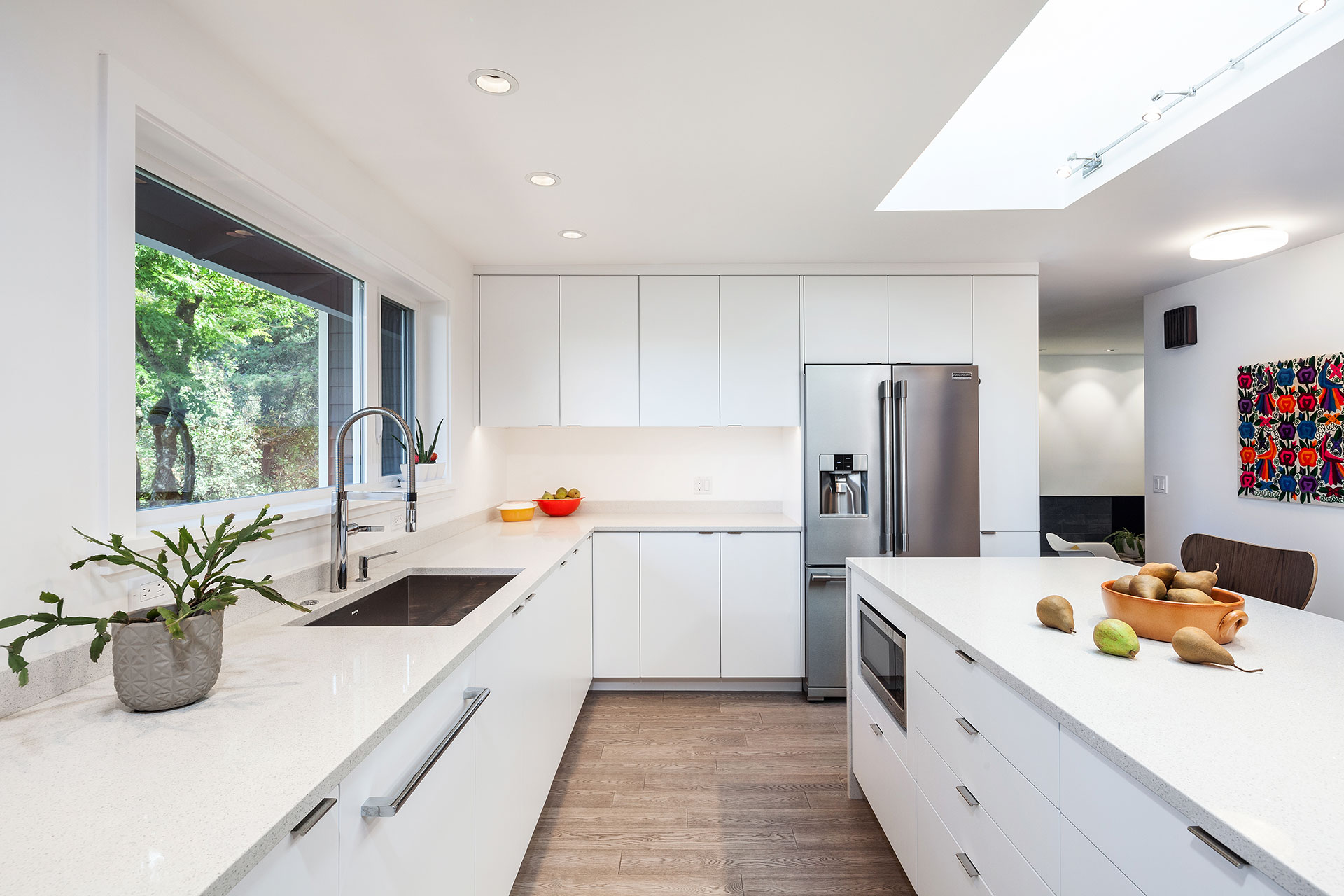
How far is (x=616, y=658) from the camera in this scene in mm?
3352

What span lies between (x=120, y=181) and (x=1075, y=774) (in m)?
2.10

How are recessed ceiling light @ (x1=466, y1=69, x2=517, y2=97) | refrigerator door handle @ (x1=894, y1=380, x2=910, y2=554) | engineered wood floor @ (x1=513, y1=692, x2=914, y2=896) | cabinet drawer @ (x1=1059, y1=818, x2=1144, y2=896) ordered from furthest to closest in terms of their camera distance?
refrigerator door handle @ (x1=894, y1=380, x2=910, y2=554)
engineered wood floor @ (x1=513, y1=692, x2=914, y2=896)
recessed ceiling light @ (x1=466, y1=69, x2=517, y2=97)
cabinet drawer @ (x1=1059, y1=818, x2=1144, y2=896)

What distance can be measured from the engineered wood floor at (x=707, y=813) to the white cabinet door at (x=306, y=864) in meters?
1.26

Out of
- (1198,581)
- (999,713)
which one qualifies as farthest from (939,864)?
(1198,581)

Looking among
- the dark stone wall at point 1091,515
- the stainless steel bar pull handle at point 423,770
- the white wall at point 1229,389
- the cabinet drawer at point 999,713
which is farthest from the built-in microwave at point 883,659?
the dark stone wall at point 1091,515

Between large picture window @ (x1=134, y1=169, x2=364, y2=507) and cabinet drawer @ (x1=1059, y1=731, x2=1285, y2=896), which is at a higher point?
large picture window @ (x1=134, y1=169, x2=364, y2=507)

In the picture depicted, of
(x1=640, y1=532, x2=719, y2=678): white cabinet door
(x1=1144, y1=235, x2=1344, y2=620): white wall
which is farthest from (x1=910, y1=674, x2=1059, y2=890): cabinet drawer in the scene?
(x1=1144, y1=235, x2=1344, y2=620): white wall

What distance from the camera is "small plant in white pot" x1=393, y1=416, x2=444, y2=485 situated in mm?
2086

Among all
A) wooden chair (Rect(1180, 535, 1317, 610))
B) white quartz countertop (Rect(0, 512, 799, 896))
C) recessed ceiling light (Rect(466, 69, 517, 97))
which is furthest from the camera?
wooden chair (Rect(1180, 535, 1317, 610))

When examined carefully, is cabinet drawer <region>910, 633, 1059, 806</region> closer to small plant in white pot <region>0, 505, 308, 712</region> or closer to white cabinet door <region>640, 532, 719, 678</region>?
small plant in white pot <region>0, 505, 308, 712</region>

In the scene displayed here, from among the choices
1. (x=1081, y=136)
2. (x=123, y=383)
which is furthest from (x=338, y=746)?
(x=1081, y=136)

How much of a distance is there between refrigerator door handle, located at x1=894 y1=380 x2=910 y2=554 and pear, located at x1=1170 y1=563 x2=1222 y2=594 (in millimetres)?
1783

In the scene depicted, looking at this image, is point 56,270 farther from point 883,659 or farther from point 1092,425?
point 1092,425

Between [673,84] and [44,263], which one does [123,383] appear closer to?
[44,263]
